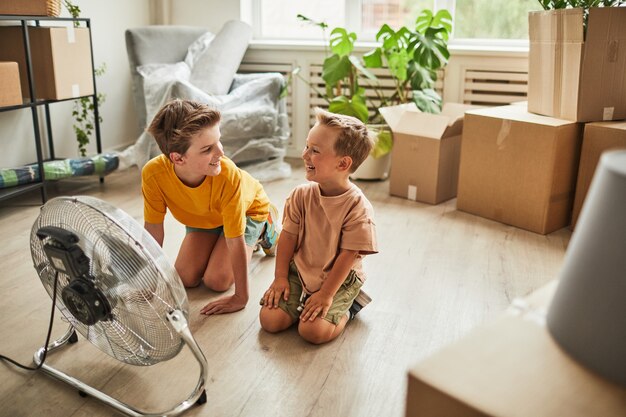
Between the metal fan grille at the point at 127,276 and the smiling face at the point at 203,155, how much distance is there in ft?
1.58

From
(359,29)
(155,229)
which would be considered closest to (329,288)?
(155,229)

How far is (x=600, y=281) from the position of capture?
1.86ft

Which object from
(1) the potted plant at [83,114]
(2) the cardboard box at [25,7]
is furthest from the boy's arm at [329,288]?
(1) the potted plant at [83,114]

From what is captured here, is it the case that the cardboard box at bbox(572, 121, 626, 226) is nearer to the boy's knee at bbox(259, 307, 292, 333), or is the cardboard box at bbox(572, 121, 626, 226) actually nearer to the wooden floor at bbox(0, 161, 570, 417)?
the wooden floor at bbox(0, 161, 570, 417)

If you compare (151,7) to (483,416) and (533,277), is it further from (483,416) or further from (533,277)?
(483,416)

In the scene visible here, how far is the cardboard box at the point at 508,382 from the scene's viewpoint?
570mm

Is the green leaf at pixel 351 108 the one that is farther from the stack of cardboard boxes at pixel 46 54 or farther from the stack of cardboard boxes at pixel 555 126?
the stack of cardboard boxes at pixel 46 54

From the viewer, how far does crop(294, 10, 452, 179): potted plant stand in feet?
10.3

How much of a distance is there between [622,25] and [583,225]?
220 centimetres

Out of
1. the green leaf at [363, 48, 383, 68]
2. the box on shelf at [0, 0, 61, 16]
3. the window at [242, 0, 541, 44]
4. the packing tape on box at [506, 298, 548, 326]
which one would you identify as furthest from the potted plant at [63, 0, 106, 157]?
the packing tape on box at [506, 298, 548, 326]

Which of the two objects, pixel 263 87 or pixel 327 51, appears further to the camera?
pixel 327 51

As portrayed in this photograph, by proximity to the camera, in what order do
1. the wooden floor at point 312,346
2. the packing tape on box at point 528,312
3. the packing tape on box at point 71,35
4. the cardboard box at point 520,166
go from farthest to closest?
the packing tape on box at point 71,35, the cardboard box at point 520,166, the wooden floor at point 312,346, the packing tape on box at point 528,312

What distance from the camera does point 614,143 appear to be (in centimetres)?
241

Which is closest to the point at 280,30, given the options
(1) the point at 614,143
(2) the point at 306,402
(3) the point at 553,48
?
(3) the point at 553,48
